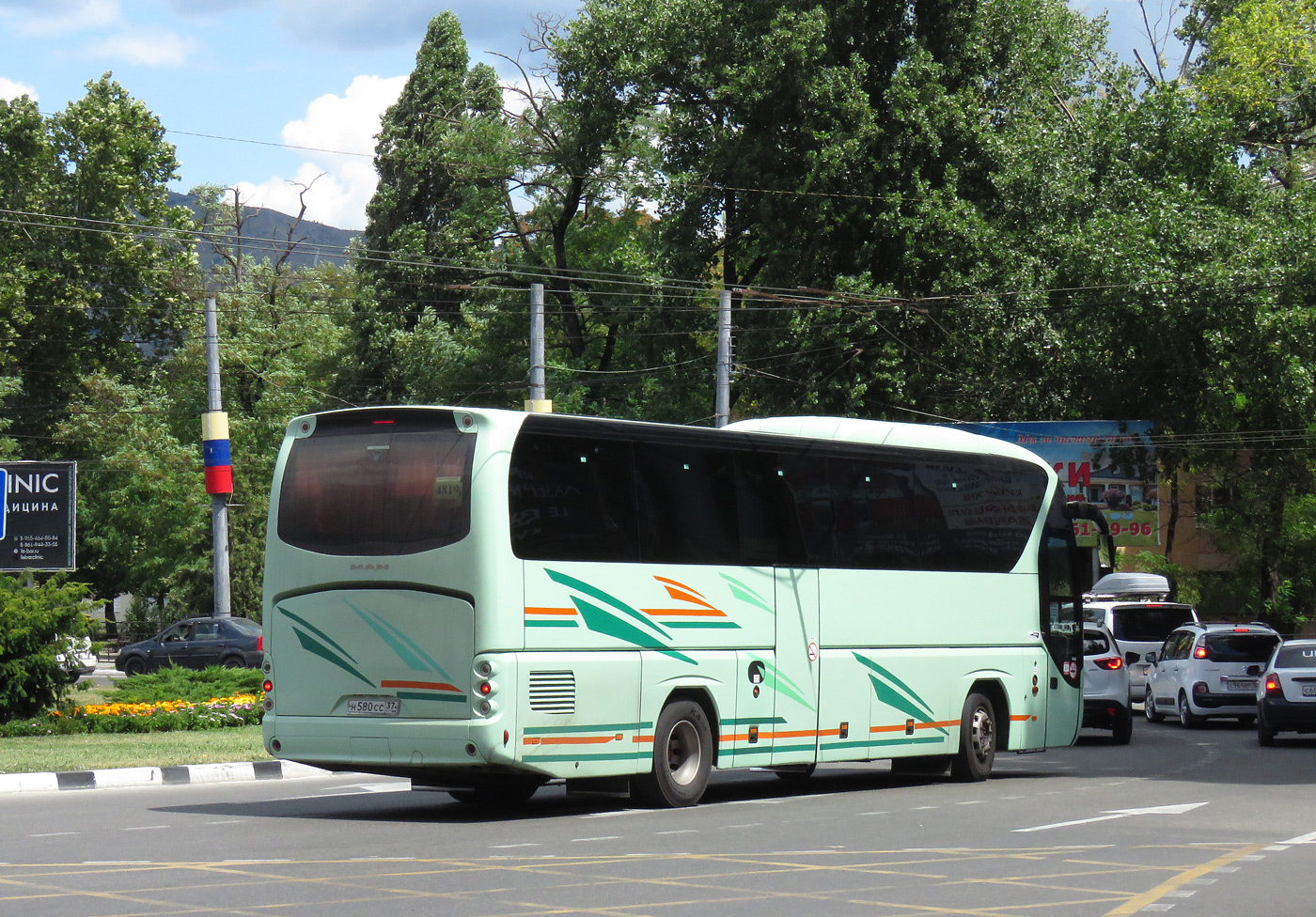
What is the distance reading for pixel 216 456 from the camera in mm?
31688

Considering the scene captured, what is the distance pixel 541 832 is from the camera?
11945 mm

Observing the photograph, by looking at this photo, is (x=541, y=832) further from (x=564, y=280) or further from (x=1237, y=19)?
(x=1237, y=19)

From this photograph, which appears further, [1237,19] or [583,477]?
[1237,19]

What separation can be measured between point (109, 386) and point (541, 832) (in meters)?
46.7

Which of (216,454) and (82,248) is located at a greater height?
(82,248)

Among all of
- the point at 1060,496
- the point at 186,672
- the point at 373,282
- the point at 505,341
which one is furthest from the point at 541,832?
the point at 373,282

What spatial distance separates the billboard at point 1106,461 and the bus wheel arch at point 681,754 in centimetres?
2281

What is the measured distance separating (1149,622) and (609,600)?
64.0 ft

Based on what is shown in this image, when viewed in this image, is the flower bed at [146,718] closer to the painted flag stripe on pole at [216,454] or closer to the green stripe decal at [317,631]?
the green stripe decal at [317,631]

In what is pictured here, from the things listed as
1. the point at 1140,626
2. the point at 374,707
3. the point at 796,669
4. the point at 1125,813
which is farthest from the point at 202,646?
the point at 1125,813

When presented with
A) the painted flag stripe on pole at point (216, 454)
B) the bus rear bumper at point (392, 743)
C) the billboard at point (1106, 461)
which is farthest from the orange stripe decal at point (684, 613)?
the billboard at point (1106, 461)

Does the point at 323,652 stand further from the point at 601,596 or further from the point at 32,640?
the point at 32,640

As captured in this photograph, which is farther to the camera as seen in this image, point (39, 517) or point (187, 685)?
point (187, 685)

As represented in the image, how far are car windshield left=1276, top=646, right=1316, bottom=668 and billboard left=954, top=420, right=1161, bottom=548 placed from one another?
13445 mm
